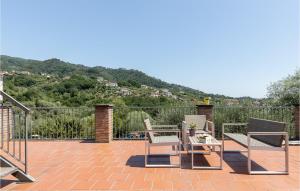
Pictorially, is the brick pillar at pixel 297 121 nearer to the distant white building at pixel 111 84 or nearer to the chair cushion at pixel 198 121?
the chair cushion at pixel 198 121

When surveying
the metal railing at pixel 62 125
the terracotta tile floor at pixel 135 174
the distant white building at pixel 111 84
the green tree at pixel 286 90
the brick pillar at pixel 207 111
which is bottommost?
the terracotta tile floor at pixel 135 174

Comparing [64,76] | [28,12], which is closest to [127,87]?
[64,76]

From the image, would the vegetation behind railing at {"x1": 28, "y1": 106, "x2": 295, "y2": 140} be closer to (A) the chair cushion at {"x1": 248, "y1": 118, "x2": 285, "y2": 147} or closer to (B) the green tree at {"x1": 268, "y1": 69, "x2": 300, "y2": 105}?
(B) the green tree at {"x1": 268, "y1": 69, "x2": 300, "y2": 105}

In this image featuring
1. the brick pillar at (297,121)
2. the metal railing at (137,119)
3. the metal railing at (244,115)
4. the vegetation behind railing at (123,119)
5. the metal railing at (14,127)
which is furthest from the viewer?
the metal railing at (137,119)

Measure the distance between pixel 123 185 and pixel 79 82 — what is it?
68.6 ft

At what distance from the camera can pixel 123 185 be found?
4.23 m

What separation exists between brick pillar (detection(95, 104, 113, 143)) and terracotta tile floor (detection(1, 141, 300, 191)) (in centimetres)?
156

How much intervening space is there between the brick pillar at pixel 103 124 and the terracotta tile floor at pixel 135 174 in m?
1.56

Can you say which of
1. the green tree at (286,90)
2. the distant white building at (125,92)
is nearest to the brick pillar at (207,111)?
the green tree at (286,90)

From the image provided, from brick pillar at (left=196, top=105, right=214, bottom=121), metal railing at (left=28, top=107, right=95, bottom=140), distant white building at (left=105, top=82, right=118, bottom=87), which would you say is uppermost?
distant white building at (left=105, top=82, right=118, bottom=87)

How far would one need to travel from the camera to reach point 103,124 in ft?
28.7

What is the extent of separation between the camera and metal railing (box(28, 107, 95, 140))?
998 centimetres

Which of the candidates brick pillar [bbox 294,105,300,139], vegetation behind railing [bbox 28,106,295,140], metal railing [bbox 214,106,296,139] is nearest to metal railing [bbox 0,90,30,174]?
vegetation behind railing [bbox 28,106,295,140]

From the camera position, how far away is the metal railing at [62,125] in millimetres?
9984
